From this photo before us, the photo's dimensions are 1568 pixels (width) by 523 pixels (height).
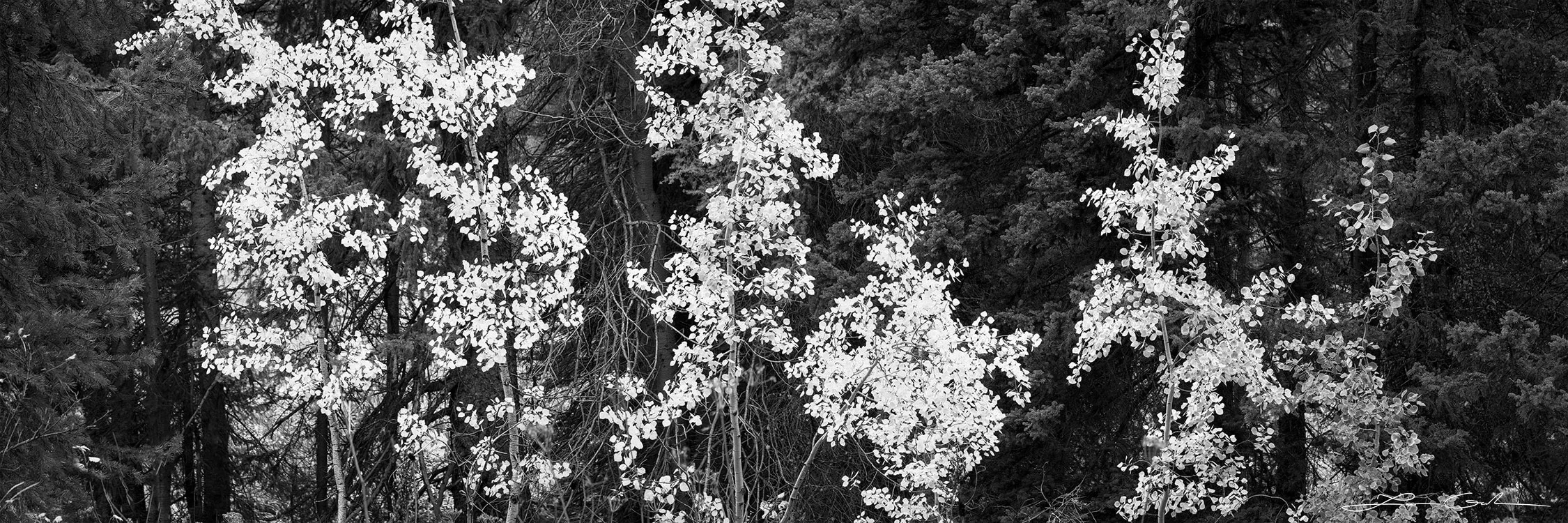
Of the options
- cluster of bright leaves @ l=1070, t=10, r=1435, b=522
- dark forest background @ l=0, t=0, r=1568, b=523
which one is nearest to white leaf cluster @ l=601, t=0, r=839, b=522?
dark forest background @ l=0, t=0, r=1568, b=523

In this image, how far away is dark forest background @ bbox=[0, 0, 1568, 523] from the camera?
23.5ft

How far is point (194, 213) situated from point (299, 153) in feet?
19.9

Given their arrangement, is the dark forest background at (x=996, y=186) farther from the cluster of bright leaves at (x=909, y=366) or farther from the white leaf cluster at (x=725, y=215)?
the cluster of bright leaves at (x=909, y=366)

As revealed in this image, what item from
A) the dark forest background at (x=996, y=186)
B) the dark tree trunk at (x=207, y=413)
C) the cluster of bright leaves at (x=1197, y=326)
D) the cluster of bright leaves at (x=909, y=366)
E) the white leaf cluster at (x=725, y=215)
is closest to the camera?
the cluster of bright leaves at (x=1197, y=326)

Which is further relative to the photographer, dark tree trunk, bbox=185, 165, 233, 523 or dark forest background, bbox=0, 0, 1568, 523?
dark tree trunk, bbox=185, 165, 233, 523

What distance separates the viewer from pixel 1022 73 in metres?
8.94

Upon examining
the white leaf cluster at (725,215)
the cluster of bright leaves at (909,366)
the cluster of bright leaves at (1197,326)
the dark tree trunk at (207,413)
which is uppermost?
the dark tree trunk at (207,413)

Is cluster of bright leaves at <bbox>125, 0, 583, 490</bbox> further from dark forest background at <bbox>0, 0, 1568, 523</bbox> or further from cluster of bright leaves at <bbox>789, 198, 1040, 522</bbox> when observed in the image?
cluster of bright leaves at <bbox>789, 198, 1040, 522</bbox>

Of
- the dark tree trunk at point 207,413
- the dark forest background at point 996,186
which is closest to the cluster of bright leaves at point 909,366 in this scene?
the dark forest background at point 996,186

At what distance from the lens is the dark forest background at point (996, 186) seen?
7.17 m

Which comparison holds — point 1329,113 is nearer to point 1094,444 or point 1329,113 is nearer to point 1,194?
point 1094,444

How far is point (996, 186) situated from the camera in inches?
367

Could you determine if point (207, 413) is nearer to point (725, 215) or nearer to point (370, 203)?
point (370, 203)

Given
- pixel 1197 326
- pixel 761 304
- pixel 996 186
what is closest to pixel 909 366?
pixel 761 304
